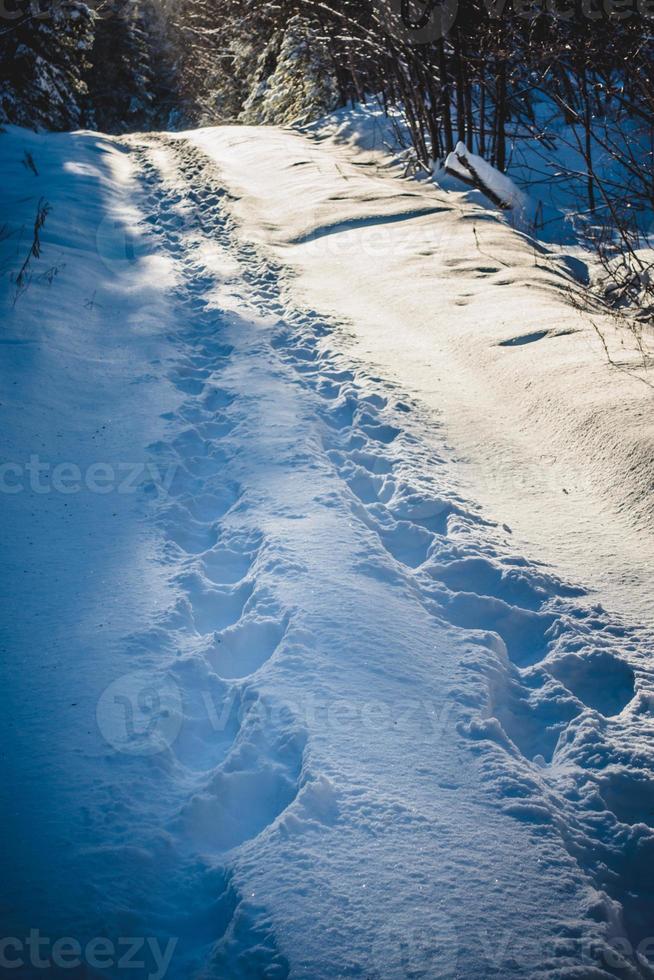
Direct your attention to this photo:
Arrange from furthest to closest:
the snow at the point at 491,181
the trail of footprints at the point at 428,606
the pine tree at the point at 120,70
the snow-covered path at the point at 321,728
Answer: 1. the pine tree at the point at 120,70
2. the snow at the point at 491,181
3. the trail of footprints at the point at 428,606
4. the snow-covered path at the point at 321,728

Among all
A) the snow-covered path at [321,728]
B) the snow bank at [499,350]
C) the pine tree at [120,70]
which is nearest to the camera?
the snow-covered path at [321,728]

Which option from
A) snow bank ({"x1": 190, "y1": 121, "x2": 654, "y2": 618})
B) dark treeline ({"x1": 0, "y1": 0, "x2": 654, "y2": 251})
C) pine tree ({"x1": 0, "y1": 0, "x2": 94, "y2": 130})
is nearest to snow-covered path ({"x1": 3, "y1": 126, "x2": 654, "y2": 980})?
snow bank ({"x1": 190, "y1": 121, "x2": 654, "y2": 618})

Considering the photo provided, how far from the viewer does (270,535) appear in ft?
9.52

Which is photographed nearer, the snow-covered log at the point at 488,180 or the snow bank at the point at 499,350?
the snow bank at the point at 499,350

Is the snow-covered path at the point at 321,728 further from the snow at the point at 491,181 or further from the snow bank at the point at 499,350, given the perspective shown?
the snow at the point at 491,181

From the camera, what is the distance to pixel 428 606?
2.61m

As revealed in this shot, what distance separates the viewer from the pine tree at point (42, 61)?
13.6 meters

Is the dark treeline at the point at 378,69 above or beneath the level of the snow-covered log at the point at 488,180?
above

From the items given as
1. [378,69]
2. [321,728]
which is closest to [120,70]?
[378,69]

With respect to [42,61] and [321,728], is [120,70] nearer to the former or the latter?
[42,61]

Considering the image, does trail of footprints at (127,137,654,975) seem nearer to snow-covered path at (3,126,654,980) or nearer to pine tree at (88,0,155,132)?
snow-covered path at (3,126,654,980)

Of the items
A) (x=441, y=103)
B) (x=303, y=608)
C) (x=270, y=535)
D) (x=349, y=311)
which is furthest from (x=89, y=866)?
(x=441, y=103)

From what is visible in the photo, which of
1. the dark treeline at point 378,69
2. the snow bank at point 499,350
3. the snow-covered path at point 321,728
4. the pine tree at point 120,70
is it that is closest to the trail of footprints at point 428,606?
the snow-covered path at point 321,728

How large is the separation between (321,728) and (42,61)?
1811 cm
